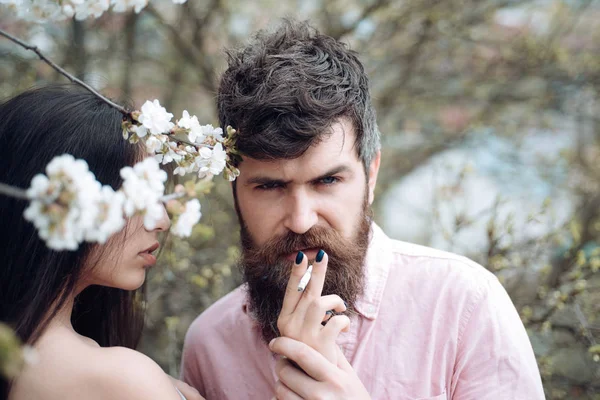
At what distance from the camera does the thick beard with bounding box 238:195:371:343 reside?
2.09 meters

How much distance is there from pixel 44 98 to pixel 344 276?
1.21m

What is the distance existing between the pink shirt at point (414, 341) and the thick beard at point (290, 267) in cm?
10

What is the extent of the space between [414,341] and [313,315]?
0.53 m

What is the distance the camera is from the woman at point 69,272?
1.61m

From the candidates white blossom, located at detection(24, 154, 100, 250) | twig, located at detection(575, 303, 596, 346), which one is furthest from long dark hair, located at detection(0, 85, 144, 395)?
twig, located at detection(575, 303, 596, 346)

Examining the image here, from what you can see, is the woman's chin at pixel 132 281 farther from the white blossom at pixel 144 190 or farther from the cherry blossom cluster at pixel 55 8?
the cherry blossom cluster at pixel 55 8

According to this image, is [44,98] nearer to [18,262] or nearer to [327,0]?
[18,262]

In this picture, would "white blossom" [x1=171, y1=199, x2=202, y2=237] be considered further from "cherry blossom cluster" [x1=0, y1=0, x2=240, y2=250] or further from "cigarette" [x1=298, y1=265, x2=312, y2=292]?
"cigarette" [x1=298, y1=265, x2=312, y2=292]

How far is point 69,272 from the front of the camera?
5.78 feet

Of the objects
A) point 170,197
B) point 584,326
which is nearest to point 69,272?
point 170,197

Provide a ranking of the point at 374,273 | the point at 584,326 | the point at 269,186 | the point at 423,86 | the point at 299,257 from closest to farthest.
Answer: the point at 299,257
the point at 269,186
the point at 374,273
the point at 584,326
the point at 423,86

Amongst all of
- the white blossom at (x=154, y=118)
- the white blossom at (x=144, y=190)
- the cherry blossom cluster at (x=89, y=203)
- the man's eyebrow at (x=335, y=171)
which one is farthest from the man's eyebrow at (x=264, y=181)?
the white blossom at (x=144, y=190)

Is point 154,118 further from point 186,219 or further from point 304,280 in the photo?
point 304,280

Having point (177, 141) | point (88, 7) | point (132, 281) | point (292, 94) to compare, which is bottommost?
point (132, 281)
